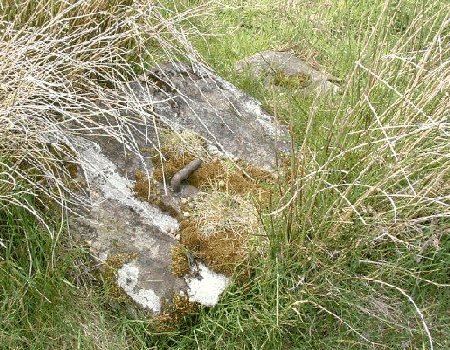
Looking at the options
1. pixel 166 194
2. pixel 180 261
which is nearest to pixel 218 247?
pixel 180 261

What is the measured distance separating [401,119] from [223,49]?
1.94 metres

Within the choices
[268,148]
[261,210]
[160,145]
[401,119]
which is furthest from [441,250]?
[160,145]

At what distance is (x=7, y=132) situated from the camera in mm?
2111

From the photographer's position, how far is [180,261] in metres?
2.15

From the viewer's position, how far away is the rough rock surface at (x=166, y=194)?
6.94 feet

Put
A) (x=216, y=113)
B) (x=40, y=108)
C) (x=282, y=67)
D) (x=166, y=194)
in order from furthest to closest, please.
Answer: (x=282, y=67)
(x=216, y=113)
(x=166, y=194)
(x=40, y=108)

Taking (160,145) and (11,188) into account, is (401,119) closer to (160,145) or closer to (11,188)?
(160,145)

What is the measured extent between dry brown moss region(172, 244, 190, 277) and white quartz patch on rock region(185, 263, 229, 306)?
0.11 feet

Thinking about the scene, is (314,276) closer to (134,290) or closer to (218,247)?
(218,247)

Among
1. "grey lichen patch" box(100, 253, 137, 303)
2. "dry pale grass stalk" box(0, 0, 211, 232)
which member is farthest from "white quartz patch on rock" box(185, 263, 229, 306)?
"dry pale grass stalk" box(0, 0, 211, 232)

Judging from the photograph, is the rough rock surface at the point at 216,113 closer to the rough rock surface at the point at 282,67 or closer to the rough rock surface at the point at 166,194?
the rough rock surface at the point at 166,194

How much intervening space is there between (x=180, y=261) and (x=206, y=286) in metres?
0.14

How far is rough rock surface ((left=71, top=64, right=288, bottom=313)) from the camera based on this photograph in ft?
6.94

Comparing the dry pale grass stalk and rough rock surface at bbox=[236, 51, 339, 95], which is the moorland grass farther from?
rough rock surface at bbox=[236, 51, 339, 95]
